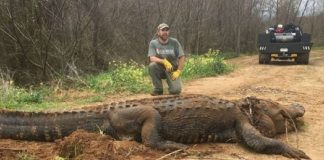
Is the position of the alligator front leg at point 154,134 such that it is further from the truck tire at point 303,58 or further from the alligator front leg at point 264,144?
the truck tire at point 303,58

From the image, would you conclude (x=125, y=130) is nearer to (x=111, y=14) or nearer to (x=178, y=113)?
(x=178, y=113)

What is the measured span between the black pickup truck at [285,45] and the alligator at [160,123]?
16.7 metres

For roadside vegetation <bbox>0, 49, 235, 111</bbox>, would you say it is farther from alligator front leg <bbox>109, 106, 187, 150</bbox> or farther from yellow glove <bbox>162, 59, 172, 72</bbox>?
alligator front leg <bbox>109, 106, 187, 150</bbox>

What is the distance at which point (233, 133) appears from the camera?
624 centimetres

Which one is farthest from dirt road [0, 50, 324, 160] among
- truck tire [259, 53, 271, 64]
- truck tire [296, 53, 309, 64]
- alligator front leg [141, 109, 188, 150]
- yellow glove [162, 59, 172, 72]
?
truck tire [259, 53, 271, 64]

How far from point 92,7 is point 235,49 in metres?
19.6

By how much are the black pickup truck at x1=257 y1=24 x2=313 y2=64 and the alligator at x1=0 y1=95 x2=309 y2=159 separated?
1675 centimetres

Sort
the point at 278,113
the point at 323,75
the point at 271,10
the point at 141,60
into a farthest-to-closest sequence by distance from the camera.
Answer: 1. the point at 271,10
2. the point at 141,60
3. the point at 323,75
4. the point at 278,113

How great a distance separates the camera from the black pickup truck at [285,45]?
73.2 ft

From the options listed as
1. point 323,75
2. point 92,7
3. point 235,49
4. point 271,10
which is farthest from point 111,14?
point 271,10

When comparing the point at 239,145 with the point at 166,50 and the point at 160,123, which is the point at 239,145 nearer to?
the point at 160,123

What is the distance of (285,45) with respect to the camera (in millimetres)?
22453

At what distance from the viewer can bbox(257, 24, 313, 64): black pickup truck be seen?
2230 cm

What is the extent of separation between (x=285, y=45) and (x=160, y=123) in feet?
57.7
